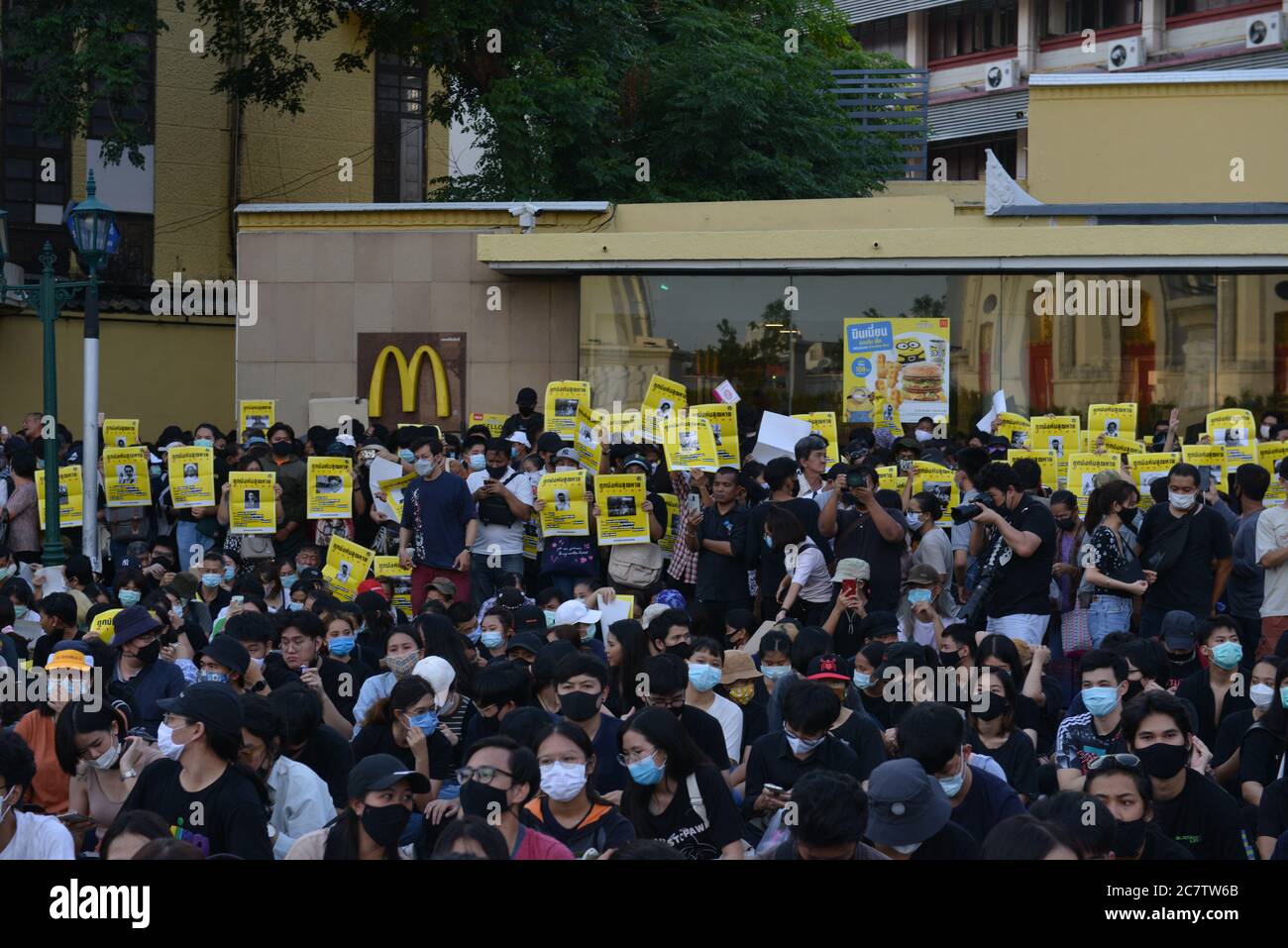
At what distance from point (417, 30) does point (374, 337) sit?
5.29m

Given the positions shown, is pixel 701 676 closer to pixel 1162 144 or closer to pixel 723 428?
pixel 723 428

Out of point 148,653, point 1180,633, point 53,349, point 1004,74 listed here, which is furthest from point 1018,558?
point 1004,74

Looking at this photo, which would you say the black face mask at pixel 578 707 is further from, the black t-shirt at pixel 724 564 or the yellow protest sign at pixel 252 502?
the yellow protest sign at pixel 252 502

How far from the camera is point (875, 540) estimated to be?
1173 centimetres

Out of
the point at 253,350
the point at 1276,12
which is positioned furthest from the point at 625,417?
the point at 1276,12

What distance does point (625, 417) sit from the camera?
15891 millimetres

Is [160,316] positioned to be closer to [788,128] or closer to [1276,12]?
[788,128]

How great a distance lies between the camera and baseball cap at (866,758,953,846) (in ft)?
20.0

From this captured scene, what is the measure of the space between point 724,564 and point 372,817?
629cm

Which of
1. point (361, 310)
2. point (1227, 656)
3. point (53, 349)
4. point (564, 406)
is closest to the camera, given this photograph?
point (1227, 656)

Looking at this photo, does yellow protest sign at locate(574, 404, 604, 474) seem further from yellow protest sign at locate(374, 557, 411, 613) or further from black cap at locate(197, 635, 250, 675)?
black cap at locate(197, 635, 250, 675)

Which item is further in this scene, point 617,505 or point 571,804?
point 617,505

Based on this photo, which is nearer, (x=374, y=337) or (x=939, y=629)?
(x=939, y=629)

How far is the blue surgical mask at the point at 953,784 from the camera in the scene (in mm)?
6746
